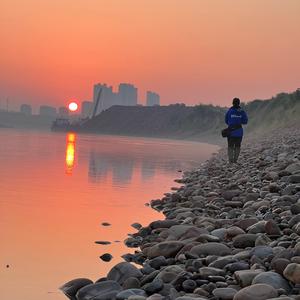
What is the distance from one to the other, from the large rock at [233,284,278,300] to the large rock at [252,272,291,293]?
0.50 feet

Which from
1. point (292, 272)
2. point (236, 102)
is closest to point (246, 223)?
point (292, 272)

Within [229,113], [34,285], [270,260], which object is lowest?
[34,285]

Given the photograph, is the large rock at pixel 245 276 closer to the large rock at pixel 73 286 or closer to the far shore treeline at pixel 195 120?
the large rock at pixel 73 286

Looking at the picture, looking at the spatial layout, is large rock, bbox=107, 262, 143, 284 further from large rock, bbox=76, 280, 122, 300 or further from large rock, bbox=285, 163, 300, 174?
large rock, bbox=285, 163, 300, 174

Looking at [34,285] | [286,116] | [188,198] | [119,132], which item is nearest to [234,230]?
[34,285]

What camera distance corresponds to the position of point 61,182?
1486cm

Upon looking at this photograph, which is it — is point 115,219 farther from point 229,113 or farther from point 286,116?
point 286,116

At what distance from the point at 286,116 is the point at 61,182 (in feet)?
208

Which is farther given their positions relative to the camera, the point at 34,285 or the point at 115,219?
the point at 115,219

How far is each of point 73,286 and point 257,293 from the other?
191 centimetres

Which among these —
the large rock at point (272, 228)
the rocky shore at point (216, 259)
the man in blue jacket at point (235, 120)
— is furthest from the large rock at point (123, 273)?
the man in blue jacket at point (235, 120)

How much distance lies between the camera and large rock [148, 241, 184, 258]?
599 cm

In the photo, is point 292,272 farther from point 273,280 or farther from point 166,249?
point 166,249

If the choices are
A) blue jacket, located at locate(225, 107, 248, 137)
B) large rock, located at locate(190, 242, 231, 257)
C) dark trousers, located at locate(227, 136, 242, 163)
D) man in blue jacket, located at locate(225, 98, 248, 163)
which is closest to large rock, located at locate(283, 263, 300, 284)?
large rock, located at locate(190, 242, 231, 257)
